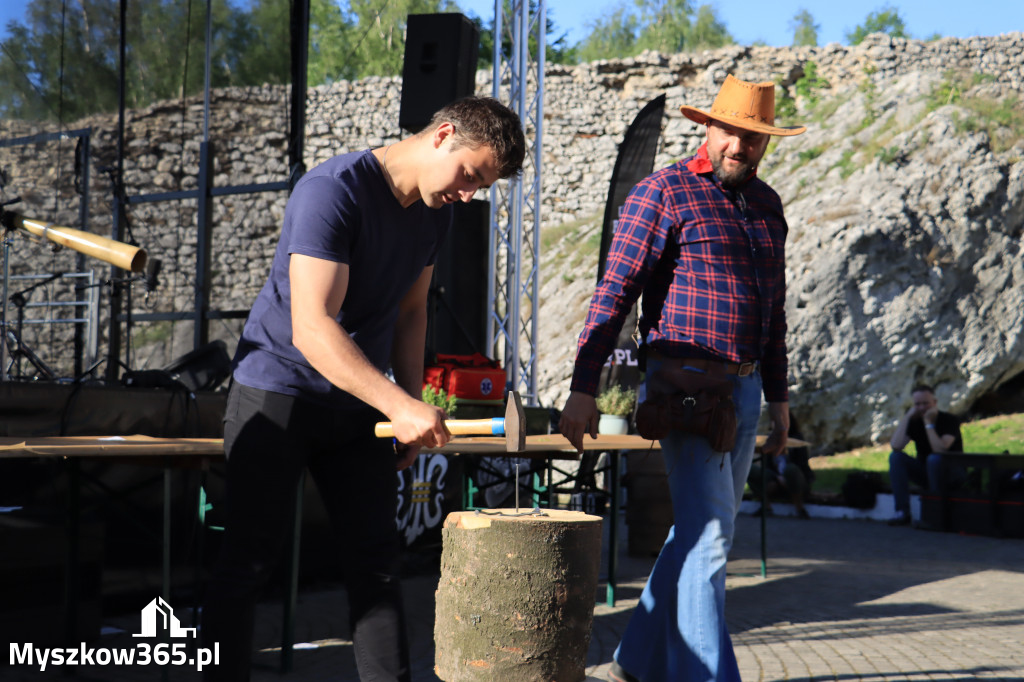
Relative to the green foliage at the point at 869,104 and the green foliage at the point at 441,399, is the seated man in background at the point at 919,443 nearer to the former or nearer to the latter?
the green foliage at the point at 441,399

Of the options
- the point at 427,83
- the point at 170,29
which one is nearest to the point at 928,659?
the point at 427,83

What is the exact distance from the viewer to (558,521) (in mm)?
2006

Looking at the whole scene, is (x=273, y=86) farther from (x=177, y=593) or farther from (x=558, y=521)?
(x=558, y=521)

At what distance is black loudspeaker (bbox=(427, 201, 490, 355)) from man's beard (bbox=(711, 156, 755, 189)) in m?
5.07

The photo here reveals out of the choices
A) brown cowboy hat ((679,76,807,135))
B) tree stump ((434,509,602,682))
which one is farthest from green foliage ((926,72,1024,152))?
tree stump ((434,509,602,682))

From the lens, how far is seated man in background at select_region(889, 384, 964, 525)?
923 centimetres

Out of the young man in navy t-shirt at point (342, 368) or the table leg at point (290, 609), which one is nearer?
the young man in navy t-shirt at point (342, 368)

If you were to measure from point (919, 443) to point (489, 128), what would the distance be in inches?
341

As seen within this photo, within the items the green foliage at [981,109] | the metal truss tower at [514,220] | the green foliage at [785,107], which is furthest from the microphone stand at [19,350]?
the green foliage at [785,107]

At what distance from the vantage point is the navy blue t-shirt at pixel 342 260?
6.54 ft

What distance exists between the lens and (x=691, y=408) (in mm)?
2715

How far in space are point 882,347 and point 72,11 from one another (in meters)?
10.7

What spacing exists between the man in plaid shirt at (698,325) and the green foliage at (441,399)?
222 cm

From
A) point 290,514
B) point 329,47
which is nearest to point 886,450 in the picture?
point 290,514
